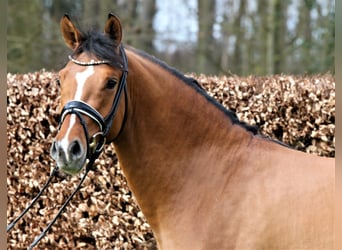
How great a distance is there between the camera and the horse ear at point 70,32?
256 cm

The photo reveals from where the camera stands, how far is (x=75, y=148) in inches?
88.2

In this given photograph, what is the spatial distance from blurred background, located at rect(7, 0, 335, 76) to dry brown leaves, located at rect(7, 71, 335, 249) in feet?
19.2

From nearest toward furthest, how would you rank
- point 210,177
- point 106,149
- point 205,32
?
1. point 210,177
2. point 106,149
3. point 205,32

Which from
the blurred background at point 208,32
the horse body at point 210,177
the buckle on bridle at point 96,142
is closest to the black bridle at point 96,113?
the buckle on bridle at point 96,142

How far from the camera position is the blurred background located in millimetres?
11195

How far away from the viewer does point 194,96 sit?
107 inches

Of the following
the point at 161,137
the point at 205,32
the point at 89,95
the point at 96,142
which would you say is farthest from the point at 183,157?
the point at 205,32

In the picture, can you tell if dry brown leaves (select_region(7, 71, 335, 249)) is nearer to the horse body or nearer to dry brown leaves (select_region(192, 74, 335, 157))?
dry brown leaves (select_region(192, 74, 335, 157))

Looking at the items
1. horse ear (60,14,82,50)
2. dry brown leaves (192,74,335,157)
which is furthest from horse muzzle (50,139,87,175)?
dry brown leaves (192,74,335,157)

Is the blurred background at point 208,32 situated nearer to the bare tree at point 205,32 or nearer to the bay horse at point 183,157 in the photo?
the bare tree at point 205,32

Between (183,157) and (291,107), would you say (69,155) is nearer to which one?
(183,157)

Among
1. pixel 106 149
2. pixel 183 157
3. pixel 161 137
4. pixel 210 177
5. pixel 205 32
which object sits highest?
pixel 205 32

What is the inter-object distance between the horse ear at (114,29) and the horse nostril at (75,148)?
0.60 metres

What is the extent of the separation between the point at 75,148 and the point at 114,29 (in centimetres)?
67
